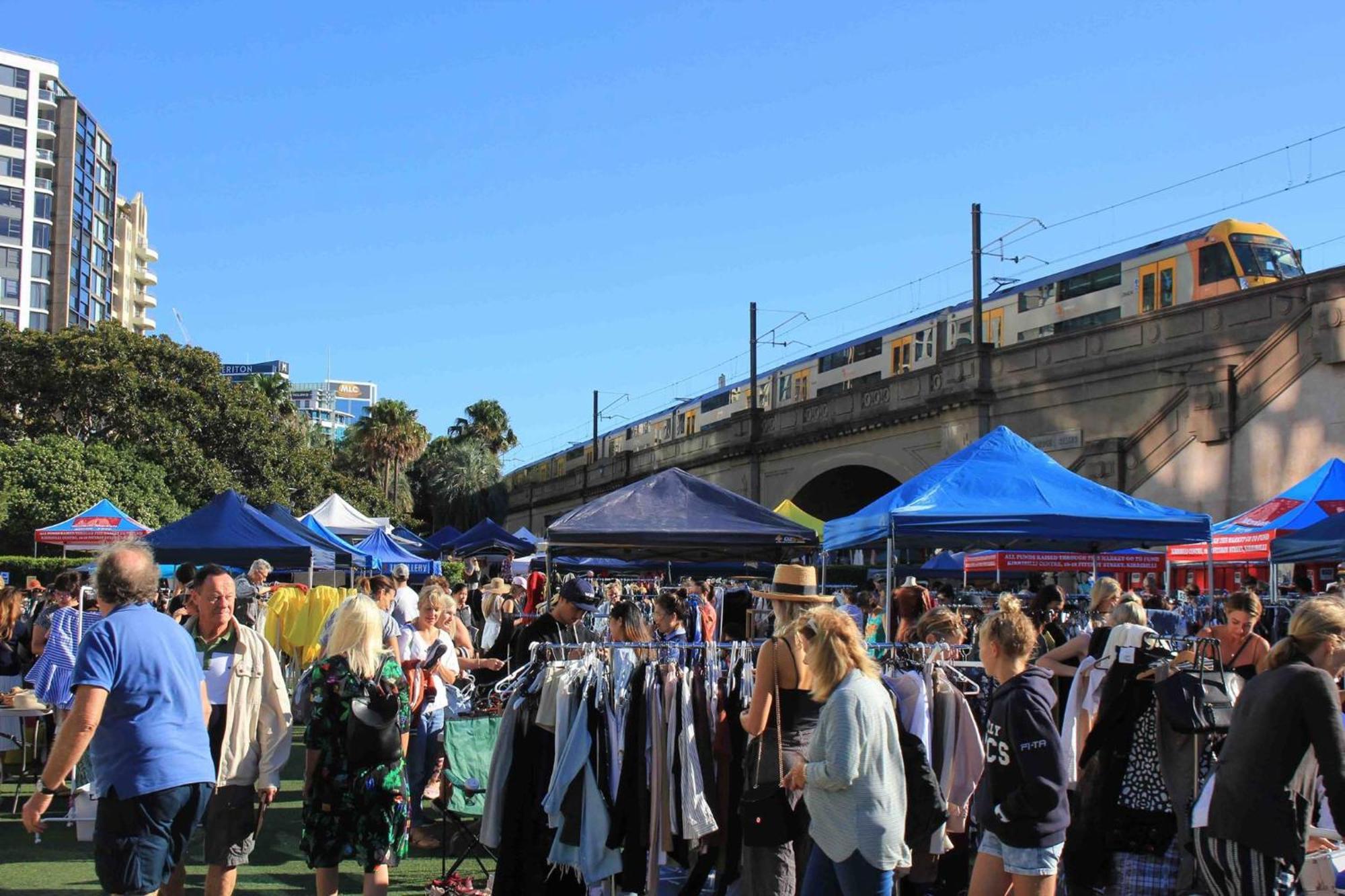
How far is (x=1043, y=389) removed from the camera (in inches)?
1145

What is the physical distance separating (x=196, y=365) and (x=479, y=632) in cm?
2734

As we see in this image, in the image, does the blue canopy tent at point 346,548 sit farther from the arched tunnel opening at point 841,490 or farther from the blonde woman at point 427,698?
the arched tunnel opening at point 841,490

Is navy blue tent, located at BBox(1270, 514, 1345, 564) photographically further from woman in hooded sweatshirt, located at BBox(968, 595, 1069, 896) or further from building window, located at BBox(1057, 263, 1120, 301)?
building window, located at BBox(1057, 263, 1120, 301)

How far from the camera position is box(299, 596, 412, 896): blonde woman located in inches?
207

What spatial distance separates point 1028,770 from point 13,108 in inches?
3581

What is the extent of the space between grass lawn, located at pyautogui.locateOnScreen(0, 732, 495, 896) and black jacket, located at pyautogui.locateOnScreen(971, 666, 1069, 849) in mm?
3510

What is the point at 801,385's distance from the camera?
41.9 meters

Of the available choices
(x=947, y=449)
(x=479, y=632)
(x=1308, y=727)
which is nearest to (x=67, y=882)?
(x=1308, y=727)

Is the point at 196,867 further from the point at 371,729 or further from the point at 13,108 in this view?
the point at 13,108

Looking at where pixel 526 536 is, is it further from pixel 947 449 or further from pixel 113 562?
pixel 113 562

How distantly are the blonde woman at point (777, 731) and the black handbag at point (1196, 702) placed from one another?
58.7 inches

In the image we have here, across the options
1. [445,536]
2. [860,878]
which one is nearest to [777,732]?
[860,878]

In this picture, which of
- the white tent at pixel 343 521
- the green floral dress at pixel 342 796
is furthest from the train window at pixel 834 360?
the green floral dress at pixel 342 796

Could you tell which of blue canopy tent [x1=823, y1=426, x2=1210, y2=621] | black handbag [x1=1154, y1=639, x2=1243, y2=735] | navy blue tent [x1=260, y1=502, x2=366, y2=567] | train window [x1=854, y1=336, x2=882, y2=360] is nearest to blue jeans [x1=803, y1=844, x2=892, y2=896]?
black handbag [x1=1154, y1=639, x2=1243, y2=735]
